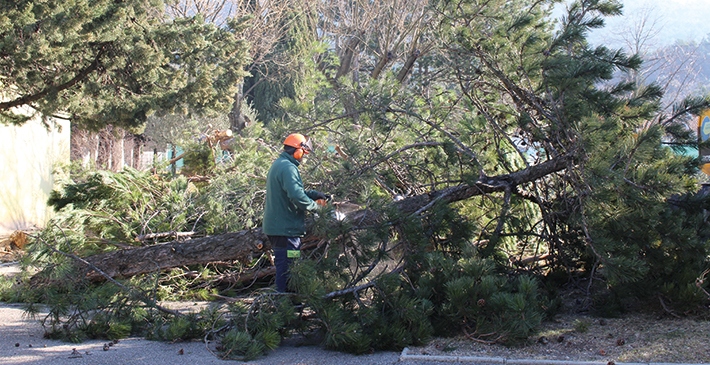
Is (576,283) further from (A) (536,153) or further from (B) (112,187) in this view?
(B) (112,187)

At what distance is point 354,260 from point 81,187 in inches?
176

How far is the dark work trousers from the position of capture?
5.32 m

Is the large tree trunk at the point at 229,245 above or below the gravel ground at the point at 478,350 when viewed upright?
above

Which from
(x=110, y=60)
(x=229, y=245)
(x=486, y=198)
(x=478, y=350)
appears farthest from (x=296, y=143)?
(x=110, y=60)

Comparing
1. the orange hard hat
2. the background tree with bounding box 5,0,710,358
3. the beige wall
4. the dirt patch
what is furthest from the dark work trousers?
the beige wall

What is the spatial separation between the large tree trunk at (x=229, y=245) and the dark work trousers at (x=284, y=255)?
59 cm

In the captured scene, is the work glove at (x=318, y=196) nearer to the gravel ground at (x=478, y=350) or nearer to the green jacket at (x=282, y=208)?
the green jacket at (x=282, y=208)

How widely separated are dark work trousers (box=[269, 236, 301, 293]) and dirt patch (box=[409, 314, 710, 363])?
52.2 inches

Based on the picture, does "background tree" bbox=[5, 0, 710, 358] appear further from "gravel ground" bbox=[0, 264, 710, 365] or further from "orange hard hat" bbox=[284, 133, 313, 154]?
"orange hard hat" bbox=[284, 133, 313, 154]

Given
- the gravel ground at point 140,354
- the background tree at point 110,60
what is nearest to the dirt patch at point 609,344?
the gravel ground at point 140,354

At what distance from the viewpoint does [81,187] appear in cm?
816

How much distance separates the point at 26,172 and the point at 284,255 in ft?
37.0

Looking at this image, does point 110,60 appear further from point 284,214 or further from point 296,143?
point 284,214

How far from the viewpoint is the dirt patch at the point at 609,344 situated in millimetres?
4238
